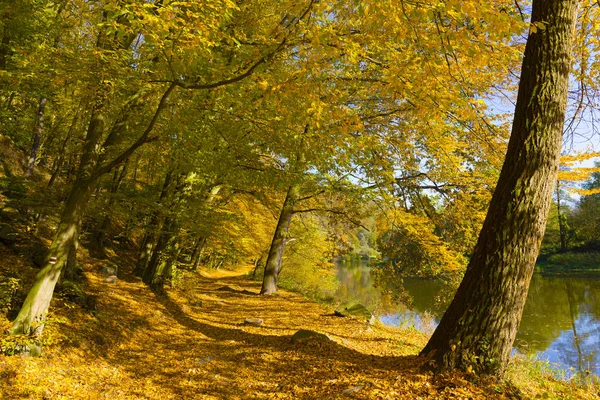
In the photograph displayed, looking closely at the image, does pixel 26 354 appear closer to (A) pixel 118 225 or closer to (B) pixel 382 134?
(B) pixel 382 134

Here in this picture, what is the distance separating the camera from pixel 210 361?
213 inches

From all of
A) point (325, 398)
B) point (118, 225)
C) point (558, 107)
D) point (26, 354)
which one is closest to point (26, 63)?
point (26, 354)

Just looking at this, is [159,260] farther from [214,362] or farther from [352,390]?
[352,390]

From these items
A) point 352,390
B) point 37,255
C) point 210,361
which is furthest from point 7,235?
point 352,390

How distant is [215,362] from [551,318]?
17.3 metres

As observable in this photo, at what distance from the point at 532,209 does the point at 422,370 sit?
215cm

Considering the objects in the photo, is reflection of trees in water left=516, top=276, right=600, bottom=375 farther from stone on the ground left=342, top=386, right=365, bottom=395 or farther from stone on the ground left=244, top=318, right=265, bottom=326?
stone on the ground left=342, top=386, right=365, bottom=395

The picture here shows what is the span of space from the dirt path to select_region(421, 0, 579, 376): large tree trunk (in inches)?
16.8

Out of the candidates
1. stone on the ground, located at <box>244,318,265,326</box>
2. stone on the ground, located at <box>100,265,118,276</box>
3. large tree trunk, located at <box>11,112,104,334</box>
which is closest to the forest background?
large tree trunk, located at <box>11,112,104,334</box>

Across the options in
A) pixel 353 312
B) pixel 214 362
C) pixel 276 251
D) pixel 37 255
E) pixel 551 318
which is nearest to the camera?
pixel 214 362

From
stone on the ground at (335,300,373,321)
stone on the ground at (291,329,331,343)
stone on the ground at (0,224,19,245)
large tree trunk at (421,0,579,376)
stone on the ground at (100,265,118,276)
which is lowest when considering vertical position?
stone on the ground at (100,265,118,276)

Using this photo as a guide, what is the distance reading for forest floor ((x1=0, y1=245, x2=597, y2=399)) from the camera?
152 inches

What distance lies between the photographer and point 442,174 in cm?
1017

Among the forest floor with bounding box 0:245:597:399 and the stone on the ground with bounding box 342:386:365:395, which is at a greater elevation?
the stone on the ground with bounding box 342:386:365:395
